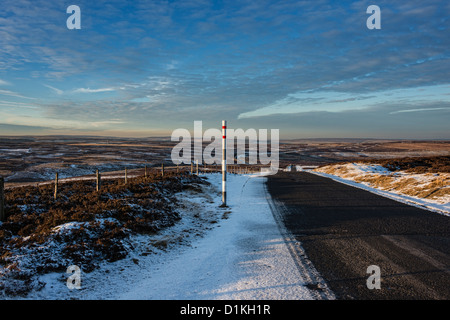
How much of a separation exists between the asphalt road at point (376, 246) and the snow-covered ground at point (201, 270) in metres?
0.79

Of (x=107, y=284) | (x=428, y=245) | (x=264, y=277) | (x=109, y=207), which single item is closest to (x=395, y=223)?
(x=428, y=245)

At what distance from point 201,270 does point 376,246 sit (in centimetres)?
492

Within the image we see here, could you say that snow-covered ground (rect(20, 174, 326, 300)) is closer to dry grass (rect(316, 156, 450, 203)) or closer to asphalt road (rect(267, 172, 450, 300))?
asphalt road (rect(267, 172, 450, 300))

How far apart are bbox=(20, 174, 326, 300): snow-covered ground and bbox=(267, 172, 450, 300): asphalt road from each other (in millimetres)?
787

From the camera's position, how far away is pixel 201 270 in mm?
5730

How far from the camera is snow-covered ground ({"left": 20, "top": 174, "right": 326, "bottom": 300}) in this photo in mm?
4695

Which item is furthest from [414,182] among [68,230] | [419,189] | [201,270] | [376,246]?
[68,230]

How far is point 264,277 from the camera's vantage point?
5.25 metres

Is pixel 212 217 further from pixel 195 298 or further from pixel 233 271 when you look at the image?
pixel 195 298

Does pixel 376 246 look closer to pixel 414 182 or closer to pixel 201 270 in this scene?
pixel 201 270

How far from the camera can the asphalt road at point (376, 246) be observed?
483cm

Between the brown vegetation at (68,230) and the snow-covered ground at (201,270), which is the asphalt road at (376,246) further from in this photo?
the brown vegetation at (68,230)

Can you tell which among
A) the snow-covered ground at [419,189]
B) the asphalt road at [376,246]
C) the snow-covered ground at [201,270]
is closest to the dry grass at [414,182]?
the snow-covered ground at [419,189]

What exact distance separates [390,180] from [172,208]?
1747 cm
